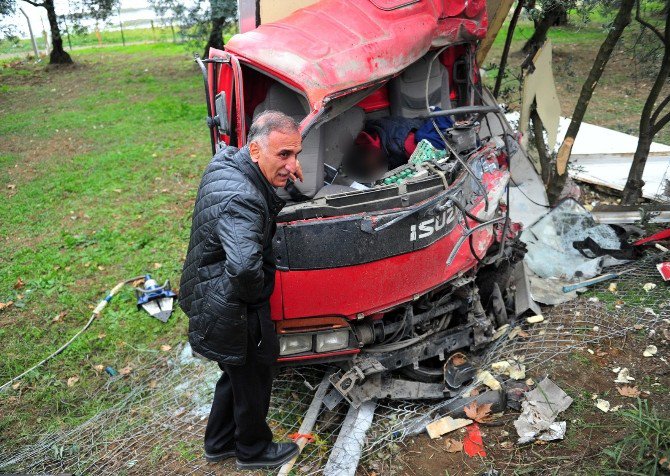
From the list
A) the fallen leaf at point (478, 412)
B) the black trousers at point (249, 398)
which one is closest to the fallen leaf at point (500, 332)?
the fallen leaf at point (478, 412)

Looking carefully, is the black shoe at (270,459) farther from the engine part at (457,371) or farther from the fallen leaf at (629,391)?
the fallen leaf at (629,391)

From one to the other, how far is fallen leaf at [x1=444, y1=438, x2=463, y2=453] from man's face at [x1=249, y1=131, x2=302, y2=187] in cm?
197

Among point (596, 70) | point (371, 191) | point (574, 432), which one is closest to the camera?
point (574, 432)

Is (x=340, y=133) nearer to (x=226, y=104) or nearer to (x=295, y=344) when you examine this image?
(x=226, y=104)

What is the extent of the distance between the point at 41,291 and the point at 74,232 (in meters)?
1.19

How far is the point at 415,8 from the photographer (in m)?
4.53

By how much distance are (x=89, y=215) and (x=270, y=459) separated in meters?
4.85

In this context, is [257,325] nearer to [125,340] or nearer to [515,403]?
[515,403]

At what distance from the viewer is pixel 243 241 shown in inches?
104

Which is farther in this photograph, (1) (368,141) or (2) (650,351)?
(1) (368,141)

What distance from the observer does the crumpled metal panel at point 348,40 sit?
3.72m

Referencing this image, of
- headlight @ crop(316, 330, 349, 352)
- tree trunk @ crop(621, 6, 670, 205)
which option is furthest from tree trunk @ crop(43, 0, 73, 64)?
headlight @ crop(316, 330, 349, 352)

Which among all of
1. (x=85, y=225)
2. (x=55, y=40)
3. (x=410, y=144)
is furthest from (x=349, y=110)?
(x=55, y=40)

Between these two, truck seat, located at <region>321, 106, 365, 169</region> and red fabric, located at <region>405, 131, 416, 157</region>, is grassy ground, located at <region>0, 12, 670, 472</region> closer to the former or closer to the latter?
truck seat, located at <region>321, 106, 365, 169</region>
